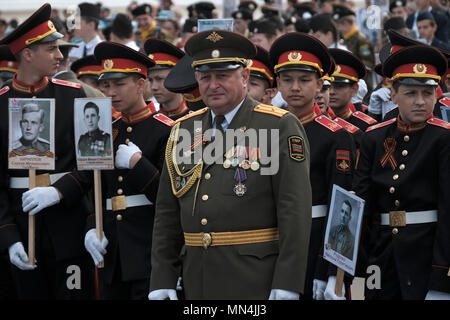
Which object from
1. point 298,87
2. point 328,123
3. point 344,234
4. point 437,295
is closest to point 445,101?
point 328,123

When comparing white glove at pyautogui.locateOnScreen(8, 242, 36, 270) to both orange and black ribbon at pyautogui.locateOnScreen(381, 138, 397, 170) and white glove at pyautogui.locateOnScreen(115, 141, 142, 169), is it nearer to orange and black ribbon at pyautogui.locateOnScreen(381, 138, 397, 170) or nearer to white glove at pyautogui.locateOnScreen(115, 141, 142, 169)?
white glove at pyautogui.locateOnScreen(115, 141, 142, 169)

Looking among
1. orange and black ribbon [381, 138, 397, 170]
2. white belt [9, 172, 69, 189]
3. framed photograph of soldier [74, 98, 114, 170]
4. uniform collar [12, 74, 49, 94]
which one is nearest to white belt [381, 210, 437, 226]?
orange and black ribbon [381, 138, 397, 170]

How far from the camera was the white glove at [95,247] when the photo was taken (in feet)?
20.5

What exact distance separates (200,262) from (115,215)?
1.70m

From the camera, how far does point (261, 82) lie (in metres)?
7.59

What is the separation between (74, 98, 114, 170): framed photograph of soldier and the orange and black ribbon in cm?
190

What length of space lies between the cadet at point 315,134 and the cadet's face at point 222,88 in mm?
1351

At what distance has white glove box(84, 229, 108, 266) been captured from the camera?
246 inches

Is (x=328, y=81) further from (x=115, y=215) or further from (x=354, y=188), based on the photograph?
A: (x=115, y=215)

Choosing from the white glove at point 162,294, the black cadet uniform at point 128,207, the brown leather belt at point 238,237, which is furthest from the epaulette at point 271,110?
the black cadet uniform at point 128,207

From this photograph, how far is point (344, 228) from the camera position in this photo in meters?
5.34

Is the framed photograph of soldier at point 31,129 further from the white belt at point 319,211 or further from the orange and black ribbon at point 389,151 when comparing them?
the orange and black ribbon at point 389,151

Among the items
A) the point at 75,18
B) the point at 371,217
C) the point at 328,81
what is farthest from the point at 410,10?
the point at 371,217

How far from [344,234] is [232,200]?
3.21 feet
